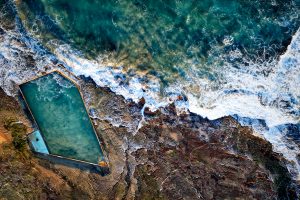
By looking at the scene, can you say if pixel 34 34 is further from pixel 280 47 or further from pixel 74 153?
pixel 280 47

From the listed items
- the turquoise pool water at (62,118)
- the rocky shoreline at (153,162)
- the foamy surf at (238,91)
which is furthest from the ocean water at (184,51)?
the turquoise pool water at (62,118)

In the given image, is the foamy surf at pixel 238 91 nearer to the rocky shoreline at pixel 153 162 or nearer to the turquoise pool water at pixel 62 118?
the rocky shoreline at pixel 153 162


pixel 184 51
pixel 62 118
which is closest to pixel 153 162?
pixel 62 118

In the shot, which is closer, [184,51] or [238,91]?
[238,91]

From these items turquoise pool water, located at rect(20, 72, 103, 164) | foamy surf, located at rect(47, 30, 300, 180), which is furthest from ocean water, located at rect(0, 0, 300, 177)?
turquoise pool water, located at rect(20, 72, 103, 164)

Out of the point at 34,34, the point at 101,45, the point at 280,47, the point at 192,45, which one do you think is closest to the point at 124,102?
the point at 101,45

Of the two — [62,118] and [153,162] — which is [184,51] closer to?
[153,162]
